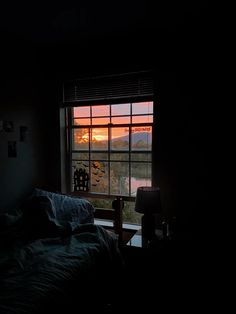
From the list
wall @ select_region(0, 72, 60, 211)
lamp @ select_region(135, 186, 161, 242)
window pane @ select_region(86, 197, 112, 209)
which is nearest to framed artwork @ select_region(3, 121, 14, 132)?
wall @ select_region(0, 72, 60, 211)

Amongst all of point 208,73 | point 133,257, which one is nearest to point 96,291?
point 133,257

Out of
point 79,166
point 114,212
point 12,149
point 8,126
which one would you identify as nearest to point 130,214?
point 114,212

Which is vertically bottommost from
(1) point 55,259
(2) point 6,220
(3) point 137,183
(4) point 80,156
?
(1) point 55,259

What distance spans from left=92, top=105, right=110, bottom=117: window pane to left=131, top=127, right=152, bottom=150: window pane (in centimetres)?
37

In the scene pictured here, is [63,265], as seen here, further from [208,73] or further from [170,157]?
[208,73]

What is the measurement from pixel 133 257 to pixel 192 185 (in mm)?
823

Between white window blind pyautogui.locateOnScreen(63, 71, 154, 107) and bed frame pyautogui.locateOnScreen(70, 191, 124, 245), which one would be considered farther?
white window blind pyautogui.locateOnScreen(63, 71, 154, 107)

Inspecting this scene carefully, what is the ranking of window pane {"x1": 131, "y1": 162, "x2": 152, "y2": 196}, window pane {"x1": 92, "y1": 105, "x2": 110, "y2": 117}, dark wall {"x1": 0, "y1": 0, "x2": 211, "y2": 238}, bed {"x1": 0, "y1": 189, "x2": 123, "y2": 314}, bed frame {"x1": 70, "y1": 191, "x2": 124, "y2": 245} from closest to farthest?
bed {"x1": 0, "y1": 189, "x2": 123, "y2": 314} → dark wall {"x1": 0, "y1": 0, "x2": 211, "y2": 238} → bed frame {"x1": 70, "y1": 191, "x2": 124, "y2": 245} → window pane {"x1": 131, "y1": 162, "x2": 152, "y2": 196} → window pane {"x1": 92, "y1": 105, "x2": 110, "y2": 117}

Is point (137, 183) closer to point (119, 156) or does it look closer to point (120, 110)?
point (119, 156)

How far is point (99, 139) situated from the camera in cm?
262

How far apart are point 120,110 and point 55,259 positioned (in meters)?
1.59

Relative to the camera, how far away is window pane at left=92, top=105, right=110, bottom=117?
2.55m

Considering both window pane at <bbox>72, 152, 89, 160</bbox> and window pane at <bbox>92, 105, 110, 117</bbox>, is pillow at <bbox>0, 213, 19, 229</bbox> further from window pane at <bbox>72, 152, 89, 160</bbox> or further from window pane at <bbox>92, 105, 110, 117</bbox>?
window pane at <bbox>92, 105, 110, 117</bbox>

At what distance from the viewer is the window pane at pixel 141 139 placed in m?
2.41
